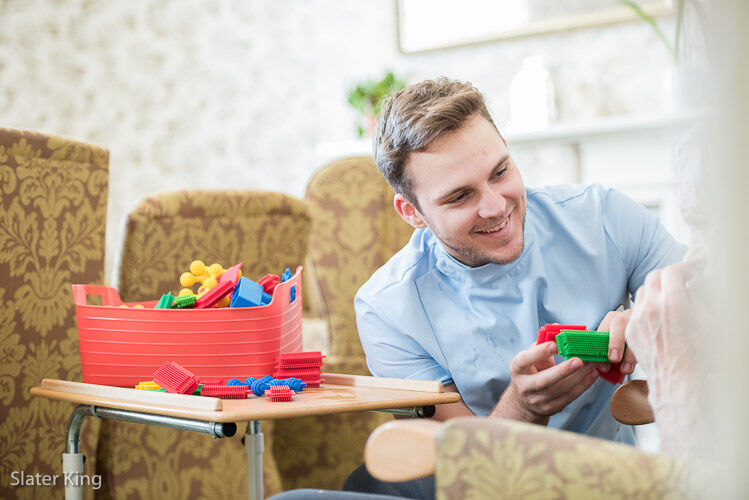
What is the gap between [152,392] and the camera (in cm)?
105

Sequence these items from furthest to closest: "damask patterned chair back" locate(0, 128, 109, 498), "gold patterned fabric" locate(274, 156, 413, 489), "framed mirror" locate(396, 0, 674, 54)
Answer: "framed mirror" locate(396, 0, 674, 54)
"gold patterned fabric" locate(274, 156, 413, 489)
"damask patterned chair back" locate(0, 128, 109, 498)

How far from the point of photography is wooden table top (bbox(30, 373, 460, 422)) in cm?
96

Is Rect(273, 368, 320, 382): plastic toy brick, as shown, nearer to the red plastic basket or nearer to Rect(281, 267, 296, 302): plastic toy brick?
the red plastic basket

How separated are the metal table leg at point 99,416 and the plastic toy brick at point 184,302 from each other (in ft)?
0.64

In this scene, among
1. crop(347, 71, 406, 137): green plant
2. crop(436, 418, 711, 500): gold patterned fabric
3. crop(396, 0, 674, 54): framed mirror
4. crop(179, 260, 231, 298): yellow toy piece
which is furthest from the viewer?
crop(347, 71, 406, 137): green plant

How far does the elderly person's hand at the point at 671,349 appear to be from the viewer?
2.25 feet

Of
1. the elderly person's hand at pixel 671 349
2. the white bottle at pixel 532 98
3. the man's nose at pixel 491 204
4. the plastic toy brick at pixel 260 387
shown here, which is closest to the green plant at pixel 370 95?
the white bottle at pixel 532 98

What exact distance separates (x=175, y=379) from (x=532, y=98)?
2644 mm

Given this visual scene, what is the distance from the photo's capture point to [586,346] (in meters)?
1.07

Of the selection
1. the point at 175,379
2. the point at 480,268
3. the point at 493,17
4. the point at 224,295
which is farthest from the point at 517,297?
the point at 493,17

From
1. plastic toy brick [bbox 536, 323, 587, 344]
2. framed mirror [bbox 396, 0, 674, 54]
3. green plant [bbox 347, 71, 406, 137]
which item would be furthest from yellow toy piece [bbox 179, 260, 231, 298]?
framed mirror [bbox 396, 0, 674, 54]

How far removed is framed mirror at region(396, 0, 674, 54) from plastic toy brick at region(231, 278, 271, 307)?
101 inches

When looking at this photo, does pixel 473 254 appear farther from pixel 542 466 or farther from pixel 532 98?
pixel 532 98

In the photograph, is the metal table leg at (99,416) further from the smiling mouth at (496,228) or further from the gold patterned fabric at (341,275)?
the gold patterned fabric at (341,275)
